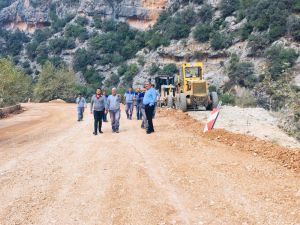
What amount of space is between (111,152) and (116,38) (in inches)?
3345

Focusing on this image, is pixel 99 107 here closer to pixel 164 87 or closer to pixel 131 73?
pixel 164 87

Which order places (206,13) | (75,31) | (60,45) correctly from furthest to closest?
1. (75,31)
2. (60,45)
3. (206,13)

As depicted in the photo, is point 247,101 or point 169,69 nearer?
point 247,101

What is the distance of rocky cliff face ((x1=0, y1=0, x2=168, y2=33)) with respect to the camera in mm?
100188

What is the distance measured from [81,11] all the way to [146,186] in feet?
345

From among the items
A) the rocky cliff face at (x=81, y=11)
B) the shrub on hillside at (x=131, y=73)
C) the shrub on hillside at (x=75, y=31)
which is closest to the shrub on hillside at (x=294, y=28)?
Result: the shrub on hillside at (x=131, y=73)

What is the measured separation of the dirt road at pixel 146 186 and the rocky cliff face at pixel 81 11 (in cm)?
8905

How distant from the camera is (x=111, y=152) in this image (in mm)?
12094

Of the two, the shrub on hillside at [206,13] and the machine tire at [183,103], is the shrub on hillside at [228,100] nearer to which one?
the machine tire at [183,103]

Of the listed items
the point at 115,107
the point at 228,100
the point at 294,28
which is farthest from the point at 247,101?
the point at 115,107

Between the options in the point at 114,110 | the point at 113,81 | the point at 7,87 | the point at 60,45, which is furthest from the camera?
the point at 60,45

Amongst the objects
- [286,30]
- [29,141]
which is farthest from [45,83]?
[29,141]

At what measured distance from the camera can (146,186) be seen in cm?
809

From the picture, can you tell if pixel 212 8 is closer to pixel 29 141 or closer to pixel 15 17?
pixel 15 17
